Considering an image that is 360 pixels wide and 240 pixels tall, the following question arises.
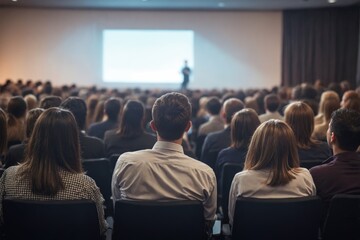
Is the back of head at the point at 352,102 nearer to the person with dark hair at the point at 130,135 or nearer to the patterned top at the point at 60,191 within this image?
the person with dark hair at the point at 130,135

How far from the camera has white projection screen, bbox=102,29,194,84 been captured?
15.3 meters

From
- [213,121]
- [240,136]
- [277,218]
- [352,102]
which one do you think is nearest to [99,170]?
[240,136]

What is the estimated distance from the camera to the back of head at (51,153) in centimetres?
220

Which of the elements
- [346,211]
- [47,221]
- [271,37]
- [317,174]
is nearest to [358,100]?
[317,174]

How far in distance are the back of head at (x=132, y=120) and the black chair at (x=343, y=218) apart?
212 centimetres

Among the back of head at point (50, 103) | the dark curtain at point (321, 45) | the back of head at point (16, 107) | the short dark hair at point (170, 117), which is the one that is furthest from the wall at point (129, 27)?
the short dark hair at point (170, 117)

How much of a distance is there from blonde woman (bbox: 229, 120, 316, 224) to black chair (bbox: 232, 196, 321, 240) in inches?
8.1

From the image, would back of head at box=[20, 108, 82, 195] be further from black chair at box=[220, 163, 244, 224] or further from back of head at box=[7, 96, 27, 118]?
back of head at box=[7, 96, 27, 118]

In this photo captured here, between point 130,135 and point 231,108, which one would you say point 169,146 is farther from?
point 231,108

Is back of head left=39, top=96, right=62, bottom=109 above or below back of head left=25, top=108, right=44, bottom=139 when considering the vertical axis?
above

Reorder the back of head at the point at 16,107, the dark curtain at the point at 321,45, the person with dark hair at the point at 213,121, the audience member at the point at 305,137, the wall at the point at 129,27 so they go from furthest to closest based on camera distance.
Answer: the wall at the point at 129,27
the dark curtain at the point at 321,45
the person with dark hair at the point at 213,121
the back of head at the point at 16,107
the audience member at the point at 305,137

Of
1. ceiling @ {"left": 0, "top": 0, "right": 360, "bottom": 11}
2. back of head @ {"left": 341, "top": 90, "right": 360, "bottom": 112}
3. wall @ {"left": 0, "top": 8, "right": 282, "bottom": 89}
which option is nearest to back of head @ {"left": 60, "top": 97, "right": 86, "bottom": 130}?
back of head @ {"left": 341, "top": 90, "right": 360, "bottom": 112}

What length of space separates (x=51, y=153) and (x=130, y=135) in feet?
5.90

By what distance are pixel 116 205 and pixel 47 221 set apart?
31 cm
